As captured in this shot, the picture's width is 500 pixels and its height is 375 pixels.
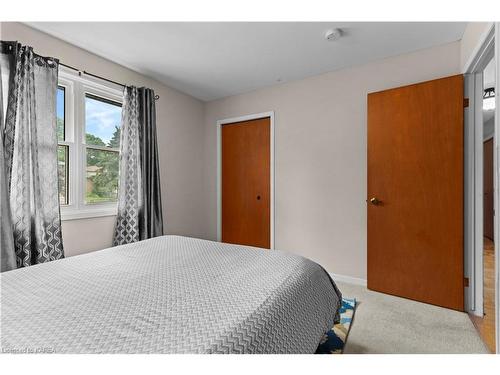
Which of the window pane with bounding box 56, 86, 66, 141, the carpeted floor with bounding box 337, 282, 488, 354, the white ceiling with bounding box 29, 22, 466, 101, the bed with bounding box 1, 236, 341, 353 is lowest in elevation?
the carpeted floor with bounding box 337, 282, 488, 354

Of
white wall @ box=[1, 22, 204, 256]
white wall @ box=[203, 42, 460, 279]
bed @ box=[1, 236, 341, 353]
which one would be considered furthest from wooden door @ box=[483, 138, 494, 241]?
white wall @ box=[1, 22, 204, 256]

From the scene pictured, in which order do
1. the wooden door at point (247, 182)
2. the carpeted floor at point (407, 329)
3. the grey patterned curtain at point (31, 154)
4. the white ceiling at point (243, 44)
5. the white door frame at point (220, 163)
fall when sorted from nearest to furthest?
the carpeted floor at point (407, 329) < the grey patterned curtain at point (31, 154) < the white ceiling at point (243, 44) < the white door frame at point (220, 163) < the wooden door at point (247, 182)

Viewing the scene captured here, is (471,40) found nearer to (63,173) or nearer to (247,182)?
(247,182)

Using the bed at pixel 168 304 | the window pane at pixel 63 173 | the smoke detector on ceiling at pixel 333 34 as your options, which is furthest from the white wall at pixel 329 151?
the window pane at pixel 63 173

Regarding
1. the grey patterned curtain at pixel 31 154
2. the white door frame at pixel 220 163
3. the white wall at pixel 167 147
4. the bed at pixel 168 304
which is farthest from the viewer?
the white door frame at pixel 220 163

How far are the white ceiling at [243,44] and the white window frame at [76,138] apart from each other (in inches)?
12.9

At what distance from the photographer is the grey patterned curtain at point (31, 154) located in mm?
1809

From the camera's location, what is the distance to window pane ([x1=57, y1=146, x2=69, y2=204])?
226 centimetres

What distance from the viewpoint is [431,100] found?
7.06 ft

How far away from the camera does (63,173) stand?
2.29 metres

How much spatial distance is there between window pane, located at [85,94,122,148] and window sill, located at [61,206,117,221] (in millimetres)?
682

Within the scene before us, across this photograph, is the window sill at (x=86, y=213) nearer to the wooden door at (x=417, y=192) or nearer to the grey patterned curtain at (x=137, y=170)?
the grey patterned curtain at (x=137, y=170)

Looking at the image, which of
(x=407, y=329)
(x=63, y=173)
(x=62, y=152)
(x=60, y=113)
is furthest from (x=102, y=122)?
(x=407, y=329)

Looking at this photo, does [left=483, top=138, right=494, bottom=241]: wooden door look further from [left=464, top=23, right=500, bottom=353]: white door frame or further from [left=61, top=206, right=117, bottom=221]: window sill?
[left=61, top=206, right=117, bottom=221]: window sill
